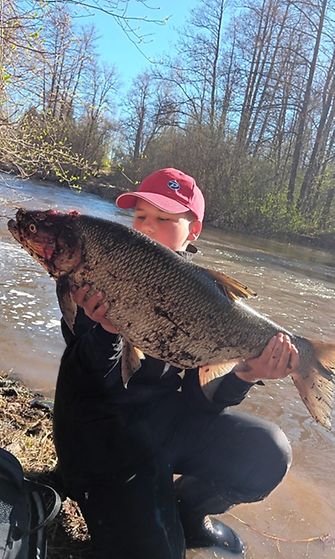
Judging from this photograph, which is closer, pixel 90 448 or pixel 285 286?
pixel 90 448

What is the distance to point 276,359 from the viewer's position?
2.02 m

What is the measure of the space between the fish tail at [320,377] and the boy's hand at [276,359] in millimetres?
62

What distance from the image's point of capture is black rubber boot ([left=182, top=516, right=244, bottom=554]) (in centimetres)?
222

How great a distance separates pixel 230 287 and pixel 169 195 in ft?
2.16

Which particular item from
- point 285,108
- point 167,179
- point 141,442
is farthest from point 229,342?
point 285,108

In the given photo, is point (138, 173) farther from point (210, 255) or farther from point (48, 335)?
point (48, 335)

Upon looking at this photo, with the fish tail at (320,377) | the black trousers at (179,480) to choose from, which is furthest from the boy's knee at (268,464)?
the fish tail at (320,377)

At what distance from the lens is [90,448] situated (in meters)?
1.97

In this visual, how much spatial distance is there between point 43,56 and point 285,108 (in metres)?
21.6

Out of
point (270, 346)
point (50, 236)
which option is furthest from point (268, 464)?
point (50, 236)

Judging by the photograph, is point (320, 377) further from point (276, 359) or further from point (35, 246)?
point (35, 246)

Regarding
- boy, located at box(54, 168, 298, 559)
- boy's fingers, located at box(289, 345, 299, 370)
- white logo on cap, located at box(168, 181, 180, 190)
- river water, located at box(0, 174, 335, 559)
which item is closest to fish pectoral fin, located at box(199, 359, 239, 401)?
boy, located at box(54, 168, 298, 559)

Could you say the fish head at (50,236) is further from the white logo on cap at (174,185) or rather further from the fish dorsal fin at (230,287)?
the white logo on cap at (174,185)

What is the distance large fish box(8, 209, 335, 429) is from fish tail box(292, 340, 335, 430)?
0.75 feet
